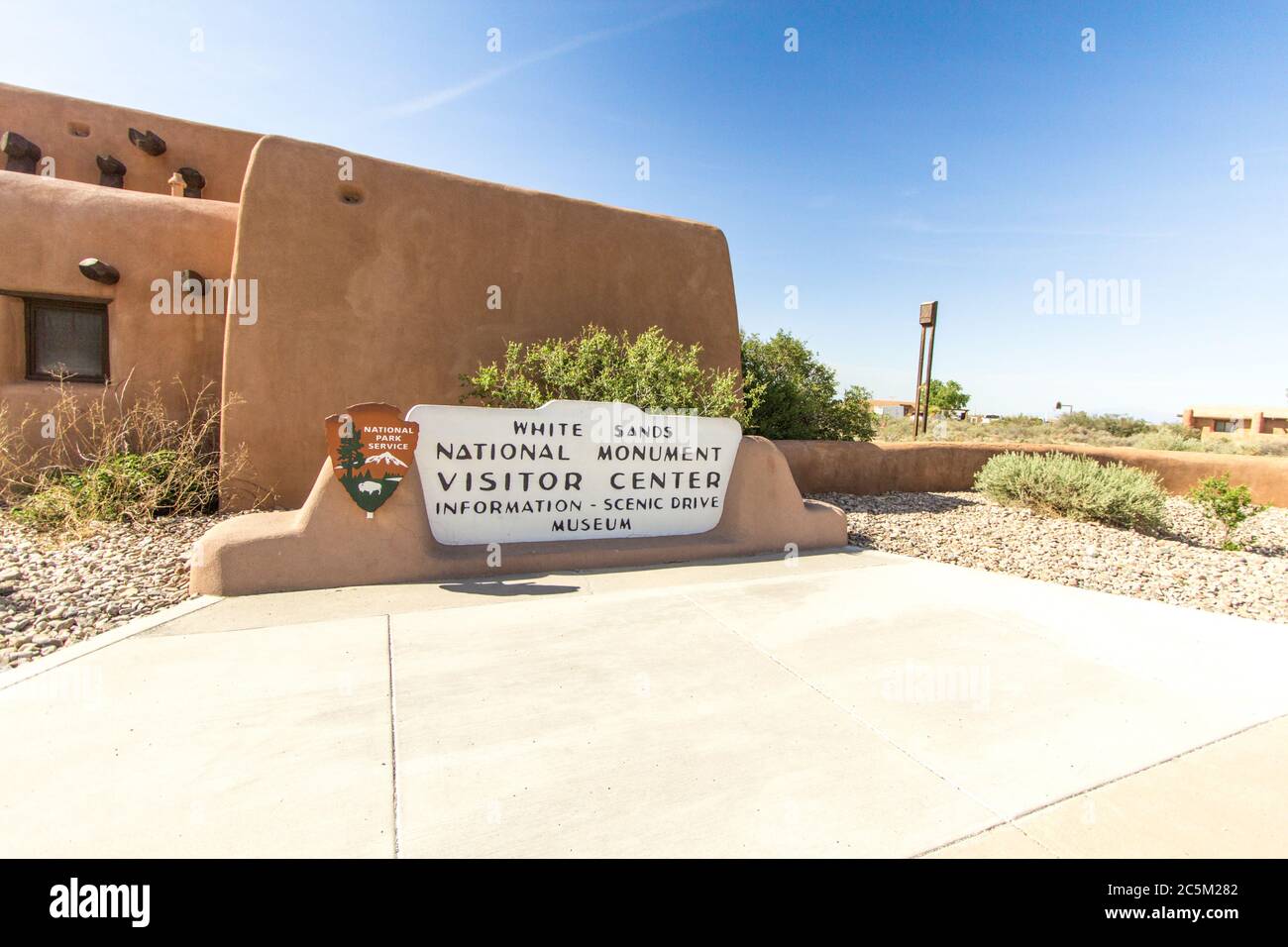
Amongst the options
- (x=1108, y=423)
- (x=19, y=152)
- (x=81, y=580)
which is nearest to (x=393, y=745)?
(x=81, y=580)

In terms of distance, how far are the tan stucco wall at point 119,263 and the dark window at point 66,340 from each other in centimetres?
13

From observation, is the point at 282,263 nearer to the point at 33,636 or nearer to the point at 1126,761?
the point at 33,636

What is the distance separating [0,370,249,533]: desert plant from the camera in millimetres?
6180

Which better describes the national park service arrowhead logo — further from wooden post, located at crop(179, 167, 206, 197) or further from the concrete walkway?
wooden post, located at crop(179, 167, 206, 197)

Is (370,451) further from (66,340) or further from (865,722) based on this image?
(66,340)

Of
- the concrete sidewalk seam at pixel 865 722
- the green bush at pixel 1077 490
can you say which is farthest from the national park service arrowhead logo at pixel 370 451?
the green bush at pixel 1077 490

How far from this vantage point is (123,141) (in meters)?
10.5

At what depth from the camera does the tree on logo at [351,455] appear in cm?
477

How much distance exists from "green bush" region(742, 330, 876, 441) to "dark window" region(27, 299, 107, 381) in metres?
9.45

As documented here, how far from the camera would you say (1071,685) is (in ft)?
11.0

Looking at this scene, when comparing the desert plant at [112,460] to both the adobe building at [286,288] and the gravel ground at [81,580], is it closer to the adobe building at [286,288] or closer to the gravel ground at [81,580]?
the adobe building at [286,288]

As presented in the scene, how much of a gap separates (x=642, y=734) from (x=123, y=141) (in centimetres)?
1372

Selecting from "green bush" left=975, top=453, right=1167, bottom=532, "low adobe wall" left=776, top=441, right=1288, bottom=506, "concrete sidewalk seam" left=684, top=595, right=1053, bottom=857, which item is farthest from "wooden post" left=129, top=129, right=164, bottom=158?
"green bush" left=975, top=453, right=1167, bottom=532
